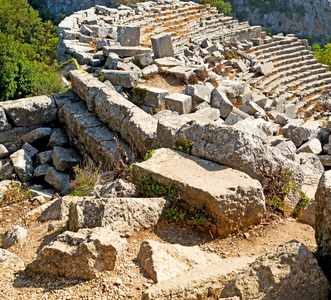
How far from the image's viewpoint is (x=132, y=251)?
12.2 ft

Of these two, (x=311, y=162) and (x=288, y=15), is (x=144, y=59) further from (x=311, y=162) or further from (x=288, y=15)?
(x=288, y=15)

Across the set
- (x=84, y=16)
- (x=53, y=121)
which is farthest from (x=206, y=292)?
(x=84, y=16)

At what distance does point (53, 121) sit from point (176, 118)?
13.4ft

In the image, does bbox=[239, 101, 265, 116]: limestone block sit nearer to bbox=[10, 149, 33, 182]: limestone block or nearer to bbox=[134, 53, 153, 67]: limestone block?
bbox=[134, 53, 153, 67]: limestone block

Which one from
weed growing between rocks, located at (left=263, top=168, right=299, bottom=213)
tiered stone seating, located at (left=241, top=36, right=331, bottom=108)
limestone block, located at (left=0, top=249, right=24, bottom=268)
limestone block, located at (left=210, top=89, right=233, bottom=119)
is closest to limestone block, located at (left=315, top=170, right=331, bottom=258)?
weed growing between rocks, located at (left=263, top=168, right=299, bottom=213)

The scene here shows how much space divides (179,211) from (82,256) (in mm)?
1339

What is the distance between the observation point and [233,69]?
1638 cm

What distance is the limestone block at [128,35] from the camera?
13.4 meters

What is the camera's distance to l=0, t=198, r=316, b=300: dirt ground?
3161mm

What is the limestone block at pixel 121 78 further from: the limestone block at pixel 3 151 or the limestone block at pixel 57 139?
the limestone block at pixel 3 151

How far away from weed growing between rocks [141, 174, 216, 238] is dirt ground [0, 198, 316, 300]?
0.24 feet

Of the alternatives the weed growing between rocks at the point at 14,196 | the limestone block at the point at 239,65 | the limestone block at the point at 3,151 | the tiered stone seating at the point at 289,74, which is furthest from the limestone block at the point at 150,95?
the limestone block at the point at 239,65

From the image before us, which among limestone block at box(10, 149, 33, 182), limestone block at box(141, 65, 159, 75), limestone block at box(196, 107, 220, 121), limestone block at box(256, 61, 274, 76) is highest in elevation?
limestone block at box(141, 65, 159, 75)

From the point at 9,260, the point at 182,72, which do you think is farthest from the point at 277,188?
the point at 182,72
